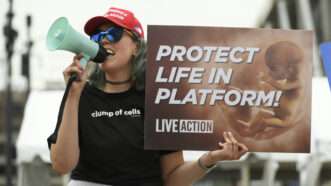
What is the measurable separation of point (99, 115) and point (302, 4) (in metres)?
33.7

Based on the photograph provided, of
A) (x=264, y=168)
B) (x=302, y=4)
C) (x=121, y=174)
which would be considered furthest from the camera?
(x=302, y=4)

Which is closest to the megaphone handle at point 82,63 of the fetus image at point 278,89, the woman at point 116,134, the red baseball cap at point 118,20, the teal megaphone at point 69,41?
the teal megaphone at point 69,41

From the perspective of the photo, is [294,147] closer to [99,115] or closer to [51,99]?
[99,115]

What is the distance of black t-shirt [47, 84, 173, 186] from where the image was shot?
11.2ft

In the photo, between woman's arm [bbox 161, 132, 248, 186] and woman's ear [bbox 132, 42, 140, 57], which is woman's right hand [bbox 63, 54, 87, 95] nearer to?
woman's ear [bbox 132, 42, 140, 57]

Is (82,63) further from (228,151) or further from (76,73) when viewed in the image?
(228,151)

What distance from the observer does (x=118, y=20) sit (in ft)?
11.6

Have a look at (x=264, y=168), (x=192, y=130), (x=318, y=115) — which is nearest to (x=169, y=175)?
(x=192, y=130)

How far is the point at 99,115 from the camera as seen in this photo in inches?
137

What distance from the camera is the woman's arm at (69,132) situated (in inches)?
126

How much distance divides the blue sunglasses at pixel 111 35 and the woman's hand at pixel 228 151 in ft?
1.69

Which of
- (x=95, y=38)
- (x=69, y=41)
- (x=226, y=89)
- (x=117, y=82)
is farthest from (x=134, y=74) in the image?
(x=69, y=41)

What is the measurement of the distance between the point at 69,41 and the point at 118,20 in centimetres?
44

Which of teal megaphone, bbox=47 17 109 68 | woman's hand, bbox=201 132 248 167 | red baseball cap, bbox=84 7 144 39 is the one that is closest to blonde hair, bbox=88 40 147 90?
red baseball cap, bbox=84 7 144 39
